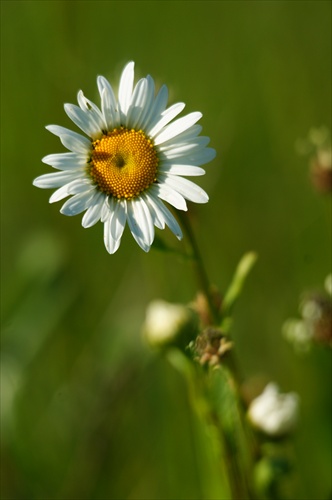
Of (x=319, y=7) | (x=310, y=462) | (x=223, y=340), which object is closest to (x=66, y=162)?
(x=223, y=340)

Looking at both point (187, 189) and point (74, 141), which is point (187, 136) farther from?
point (74, 141)

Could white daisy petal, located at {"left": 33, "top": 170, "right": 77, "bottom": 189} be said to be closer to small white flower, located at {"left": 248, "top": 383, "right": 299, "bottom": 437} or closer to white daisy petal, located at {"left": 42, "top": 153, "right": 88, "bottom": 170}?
white daisy petal, located at {"left": 42, "top": 153, "right": 88, "bottom": 170}

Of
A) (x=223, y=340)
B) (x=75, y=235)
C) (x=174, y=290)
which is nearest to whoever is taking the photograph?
(x=223, y=340)

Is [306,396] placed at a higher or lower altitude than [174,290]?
lower

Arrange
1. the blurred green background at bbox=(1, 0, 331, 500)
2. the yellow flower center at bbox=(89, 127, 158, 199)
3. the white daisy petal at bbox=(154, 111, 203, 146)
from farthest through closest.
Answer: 1. the blurred green background at bbox=(1, 0, 331, 500)
2. the yellow flower center at bbox=(89, 127, 158, 199)
3. the white daisy petal at bbox=(154, 111, 203, 146)

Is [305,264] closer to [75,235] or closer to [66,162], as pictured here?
[75,235]

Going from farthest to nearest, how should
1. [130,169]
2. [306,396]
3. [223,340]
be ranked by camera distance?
[306,396]
[130,169]
[223,340]

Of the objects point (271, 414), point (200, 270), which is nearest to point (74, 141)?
point (200, 270)

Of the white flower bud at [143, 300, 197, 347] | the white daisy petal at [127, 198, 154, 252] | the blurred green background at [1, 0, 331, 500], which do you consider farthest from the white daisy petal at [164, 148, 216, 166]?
the blurred green background at [1, 0, 331, 500]
